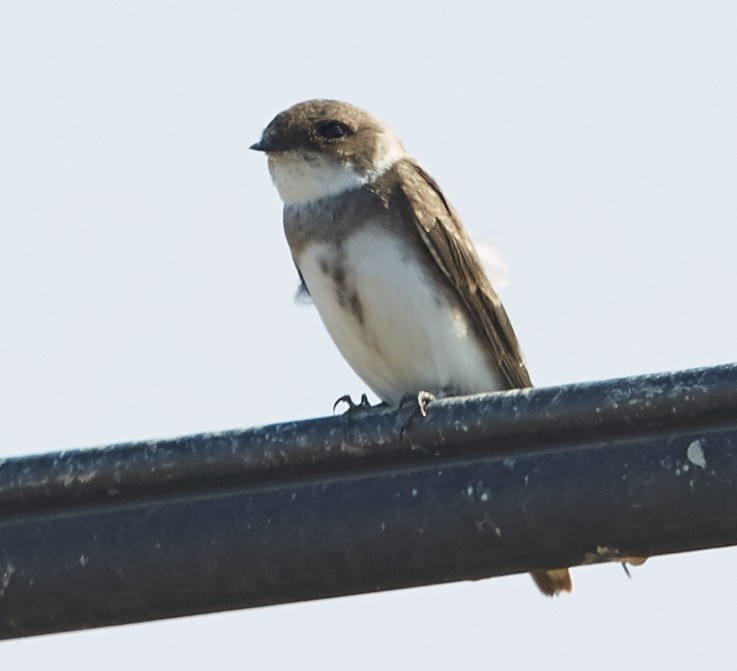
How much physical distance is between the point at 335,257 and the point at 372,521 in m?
3.18

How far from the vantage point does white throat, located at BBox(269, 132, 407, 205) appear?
24.6 feet

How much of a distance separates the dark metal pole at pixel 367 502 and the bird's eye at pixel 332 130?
373cm

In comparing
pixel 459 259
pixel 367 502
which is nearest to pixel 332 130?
pixel 459 259

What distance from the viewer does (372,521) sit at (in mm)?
4043

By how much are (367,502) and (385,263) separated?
3138 mm

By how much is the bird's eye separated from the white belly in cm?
70

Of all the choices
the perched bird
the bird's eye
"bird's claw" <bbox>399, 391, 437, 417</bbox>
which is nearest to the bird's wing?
the perched bird

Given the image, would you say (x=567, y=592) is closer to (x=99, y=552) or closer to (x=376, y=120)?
(x=376, y=120)

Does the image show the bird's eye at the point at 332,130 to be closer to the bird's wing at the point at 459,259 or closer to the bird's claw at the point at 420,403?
the bird's wing at the point at 459,259

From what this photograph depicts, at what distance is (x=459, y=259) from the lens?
7.50 meters

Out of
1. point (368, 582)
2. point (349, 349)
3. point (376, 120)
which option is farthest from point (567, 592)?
point (368, 582)

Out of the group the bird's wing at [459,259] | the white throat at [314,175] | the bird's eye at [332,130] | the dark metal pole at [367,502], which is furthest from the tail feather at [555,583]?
the dark metal pole at [367,502]

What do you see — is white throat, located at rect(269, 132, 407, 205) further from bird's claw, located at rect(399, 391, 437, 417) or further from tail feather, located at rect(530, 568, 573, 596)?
bird's claw, located at rect(399, 391, 437, 417)

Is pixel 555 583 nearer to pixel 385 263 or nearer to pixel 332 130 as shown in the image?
pixel 385 263
